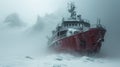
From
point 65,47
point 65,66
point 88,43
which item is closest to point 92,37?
point 88,43

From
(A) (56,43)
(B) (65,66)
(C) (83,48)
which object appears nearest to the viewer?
(B) (65,66)

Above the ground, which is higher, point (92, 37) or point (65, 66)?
point (92, 37)

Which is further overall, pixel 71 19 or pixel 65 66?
pixel 71 19

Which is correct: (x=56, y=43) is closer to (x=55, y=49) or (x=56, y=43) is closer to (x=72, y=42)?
(x=55, y=49)

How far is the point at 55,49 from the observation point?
55.7m

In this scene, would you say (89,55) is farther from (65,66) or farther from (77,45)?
(65,66)

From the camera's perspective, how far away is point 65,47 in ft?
165

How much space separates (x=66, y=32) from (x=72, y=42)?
348cm

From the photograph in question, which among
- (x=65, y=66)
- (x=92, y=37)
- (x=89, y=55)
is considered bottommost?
(x=65, y=66)

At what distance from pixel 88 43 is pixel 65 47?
417 centimetres

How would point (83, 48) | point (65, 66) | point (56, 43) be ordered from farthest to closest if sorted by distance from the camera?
point (56, 43) < point (83, 48) < point (65, 66)

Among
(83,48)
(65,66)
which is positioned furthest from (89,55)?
(65,66)

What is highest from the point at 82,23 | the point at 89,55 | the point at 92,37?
the point at 82,23

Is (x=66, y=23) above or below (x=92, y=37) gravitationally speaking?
above
